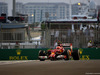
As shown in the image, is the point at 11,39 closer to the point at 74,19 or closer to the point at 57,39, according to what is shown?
the point at 57,39

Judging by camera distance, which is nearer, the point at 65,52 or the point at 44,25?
the point at 65,52

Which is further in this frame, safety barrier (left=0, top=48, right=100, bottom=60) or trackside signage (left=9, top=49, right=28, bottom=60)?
trackside signage (left=9, top=49, right=28, bottom=60)

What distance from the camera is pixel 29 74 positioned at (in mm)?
5859

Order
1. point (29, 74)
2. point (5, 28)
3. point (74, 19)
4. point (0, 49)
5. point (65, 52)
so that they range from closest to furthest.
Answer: point (29, 74), point (65, 52), point (0, 49), point (5, 28), point (74, 19)

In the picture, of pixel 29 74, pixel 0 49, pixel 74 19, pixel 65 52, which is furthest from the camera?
pixel 74 19

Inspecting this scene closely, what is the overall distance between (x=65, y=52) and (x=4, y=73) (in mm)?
10211

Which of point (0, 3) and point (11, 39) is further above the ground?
point (0, 3)

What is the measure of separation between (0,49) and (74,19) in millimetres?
8301

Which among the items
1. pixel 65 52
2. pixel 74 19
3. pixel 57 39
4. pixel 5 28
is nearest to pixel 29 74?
pixel 65 52

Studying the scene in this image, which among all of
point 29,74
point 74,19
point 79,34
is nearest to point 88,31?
point 79,34

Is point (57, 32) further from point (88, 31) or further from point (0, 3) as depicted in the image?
point (0, 3)

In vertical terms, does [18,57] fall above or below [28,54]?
below

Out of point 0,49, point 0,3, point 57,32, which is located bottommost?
point 0,49

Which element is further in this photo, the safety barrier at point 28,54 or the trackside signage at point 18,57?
the trackside signage at point 18,57
